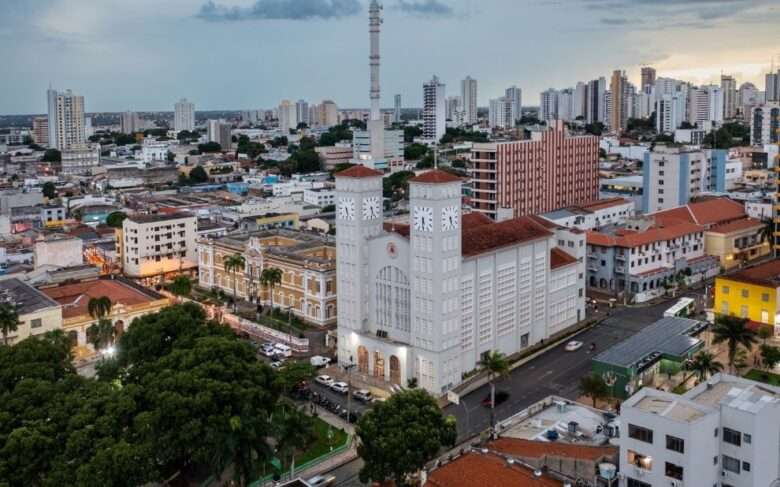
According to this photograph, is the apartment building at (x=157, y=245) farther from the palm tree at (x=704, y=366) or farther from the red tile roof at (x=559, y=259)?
the palm tree at (x=704, y=366)

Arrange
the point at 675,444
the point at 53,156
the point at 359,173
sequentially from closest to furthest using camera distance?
the point at 675,444 < the point at 359,173 < the point at 53,156

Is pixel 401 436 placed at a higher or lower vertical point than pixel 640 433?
lower

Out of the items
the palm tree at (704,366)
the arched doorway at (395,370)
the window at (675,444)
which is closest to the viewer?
the window at (675,444)

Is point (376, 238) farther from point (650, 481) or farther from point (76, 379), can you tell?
point (650, 481)

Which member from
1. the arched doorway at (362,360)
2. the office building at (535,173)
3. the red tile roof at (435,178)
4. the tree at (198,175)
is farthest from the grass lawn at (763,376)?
the tree at (198,175)

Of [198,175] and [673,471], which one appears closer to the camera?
[673,471]

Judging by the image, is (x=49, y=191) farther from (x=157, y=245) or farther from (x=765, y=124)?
(x=765, y=124)

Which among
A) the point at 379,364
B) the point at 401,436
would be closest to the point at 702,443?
the point at 401,436
